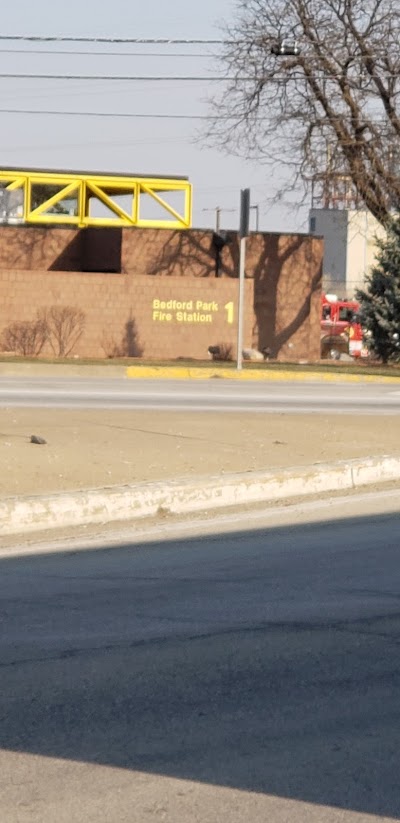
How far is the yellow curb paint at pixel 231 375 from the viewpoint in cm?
3066

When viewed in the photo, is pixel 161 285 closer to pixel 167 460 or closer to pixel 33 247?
pixel 33 247

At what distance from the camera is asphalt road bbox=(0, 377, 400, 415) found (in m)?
20.6

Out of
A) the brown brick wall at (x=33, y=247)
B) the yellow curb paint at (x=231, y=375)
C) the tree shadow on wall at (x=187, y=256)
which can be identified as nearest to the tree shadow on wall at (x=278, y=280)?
the tree shadow on wall at (x=187, y=256)

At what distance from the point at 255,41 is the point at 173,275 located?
23.7 ft

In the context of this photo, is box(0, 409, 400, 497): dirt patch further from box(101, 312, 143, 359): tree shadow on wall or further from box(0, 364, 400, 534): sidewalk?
box(101, 312, 143, 359): tree shadow on wall

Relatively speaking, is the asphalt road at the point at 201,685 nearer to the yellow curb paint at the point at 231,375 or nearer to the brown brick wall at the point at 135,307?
the yellow curb paint at the point at 231,375

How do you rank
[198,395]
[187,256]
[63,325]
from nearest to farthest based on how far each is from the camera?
1. [198,395]
2. [63,325]
3. [187,256]

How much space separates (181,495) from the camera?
38.7 ft

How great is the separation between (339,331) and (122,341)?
14327 millimetres

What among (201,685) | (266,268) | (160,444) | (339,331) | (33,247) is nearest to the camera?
(201,685)

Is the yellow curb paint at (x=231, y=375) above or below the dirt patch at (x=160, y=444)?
below

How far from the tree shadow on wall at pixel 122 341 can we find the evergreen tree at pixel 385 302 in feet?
21.4

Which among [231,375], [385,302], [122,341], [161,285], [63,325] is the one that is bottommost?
[231,375]

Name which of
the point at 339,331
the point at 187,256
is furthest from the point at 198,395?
the point at 339,331
